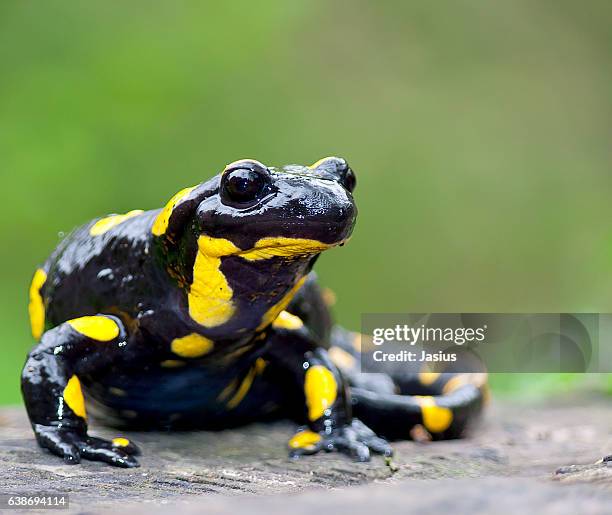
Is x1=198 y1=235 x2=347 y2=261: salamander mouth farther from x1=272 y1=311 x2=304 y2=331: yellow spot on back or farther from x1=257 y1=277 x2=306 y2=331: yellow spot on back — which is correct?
x1=272 y1=311 x2=304 y2=331: yellow spot on back

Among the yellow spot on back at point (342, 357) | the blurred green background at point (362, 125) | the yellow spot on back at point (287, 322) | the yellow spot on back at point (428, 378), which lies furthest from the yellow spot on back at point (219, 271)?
the blurred green background at point (362, 125)

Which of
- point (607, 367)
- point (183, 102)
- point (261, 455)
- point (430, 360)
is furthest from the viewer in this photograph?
point (183, 102)

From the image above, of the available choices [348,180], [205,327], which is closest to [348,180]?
[348,180]

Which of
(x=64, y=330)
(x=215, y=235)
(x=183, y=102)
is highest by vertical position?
(x=183, y=102)

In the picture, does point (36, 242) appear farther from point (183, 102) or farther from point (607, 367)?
point (607, 367)

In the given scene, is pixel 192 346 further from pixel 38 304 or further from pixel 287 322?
pixel 38 304

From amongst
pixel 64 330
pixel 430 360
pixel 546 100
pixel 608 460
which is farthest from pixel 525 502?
pixel 546 100

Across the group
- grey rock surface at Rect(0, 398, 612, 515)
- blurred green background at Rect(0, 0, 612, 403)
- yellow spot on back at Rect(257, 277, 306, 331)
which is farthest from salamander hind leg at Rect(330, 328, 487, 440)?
blurred green background at Rect(0, 0, 612, 403)
